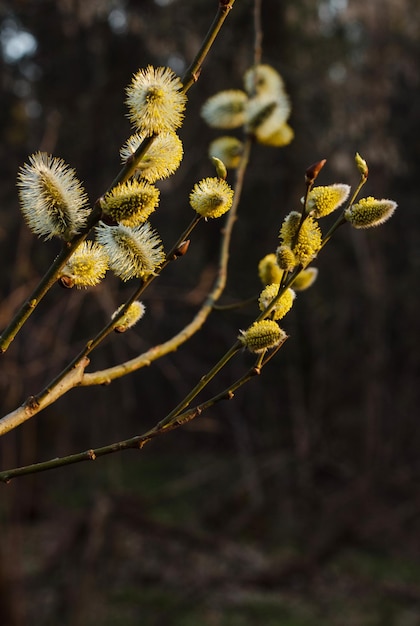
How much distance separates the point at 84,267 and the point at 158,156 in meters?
0.14

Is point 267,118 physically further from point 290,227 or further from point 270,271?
point 290,227

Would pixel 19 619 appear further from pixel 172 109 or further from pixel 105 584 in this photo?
pixel 172 109

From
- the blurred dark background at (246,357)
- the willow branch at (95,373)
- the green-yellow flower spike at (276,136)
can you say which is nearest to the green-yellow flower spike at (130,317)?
the willow branch at (95,373)

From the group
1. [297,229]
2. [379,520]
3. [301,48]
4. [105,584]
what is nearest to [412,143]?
[301,48]

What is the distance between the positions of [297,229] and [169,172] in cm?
16

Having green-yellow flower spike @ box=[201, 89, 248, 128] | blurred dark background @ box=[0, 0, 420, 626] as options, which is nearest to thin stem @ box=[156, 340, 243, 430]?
green-yellow flower spike @ box=[201, 89, 248, 128]

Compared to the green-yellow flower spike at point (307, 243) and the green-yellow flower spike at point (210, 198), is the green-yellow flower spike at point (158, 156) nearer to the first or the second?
the green-yellow flower spike at point (210, 198)

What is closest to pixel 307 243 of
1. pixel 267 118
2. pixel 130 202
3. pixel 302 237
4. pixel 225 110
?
pixel 302 237

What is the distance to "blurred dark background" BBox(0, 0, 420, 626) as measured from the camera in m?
5.62

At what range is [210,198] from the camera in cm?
75

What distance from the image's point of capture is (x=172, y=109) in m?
0.68

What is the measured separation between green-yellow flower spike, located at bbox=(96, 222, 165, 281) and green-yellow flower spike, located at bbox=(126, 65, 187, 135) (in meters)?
0.11

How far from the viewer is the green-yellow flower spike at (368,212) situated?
808 millimetres

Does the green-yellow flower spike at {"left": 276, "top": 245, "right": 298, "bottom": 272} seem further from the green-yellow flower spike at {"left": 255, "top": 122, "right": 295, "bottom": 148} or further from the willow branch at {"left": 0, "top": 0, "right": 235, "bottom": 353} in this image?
the green-yellow flower spike at {"left": 255, "top": 122, "right": 295, "bottom": 148}
